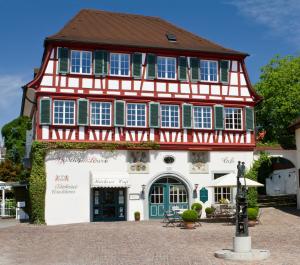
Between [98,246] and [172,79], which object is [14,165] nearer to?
[172,79]

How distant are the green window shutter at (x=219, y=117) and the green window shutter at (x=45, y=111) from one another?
30.3 ft

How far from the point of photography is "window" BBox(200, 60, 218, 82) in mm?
30250

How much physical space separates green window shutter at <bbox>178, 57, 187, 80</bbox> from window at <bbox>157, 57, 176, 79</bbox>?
0.92ft

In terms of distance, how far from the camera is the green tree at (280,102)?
40844 millimetres

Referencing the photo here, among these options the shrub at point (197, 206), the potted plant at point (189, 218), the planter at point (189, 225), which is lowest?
the planter at point (189, 225)

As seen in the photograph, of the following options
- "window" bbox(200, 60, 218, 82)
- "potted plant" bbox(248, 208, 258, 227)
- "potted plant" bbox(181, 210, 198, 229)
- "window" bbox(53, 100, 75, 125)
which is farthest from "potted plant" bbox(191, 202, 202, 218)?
"window" bbox(53, 100, 75, 125)

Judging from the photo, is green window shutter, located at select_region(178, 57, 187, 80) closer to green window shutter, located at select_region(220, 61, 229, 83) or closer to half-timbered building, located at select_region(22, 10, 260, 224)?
half-timbered building, located at select_region(22, 10, 260, 224)

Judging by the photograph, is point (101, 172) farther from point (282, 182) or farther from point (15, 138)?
point (15, 138)

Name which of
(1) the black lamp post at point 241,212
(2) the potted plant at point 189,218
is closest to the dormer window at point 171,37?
(2) the potted plant at point 189,218

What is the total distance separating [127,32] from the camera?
30984mm

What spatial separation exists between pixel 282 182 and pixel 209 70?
16307 millimetres

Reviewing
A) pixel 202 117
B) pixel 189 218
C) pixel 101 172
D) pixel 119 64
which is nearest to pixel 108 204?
pixel 101 172

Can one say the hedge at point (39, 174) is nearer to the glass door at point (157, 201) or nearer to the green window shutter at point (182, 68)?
the glass door at point (157, 201)

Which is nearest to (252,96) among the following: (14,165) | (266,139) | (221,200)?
(221,200)
